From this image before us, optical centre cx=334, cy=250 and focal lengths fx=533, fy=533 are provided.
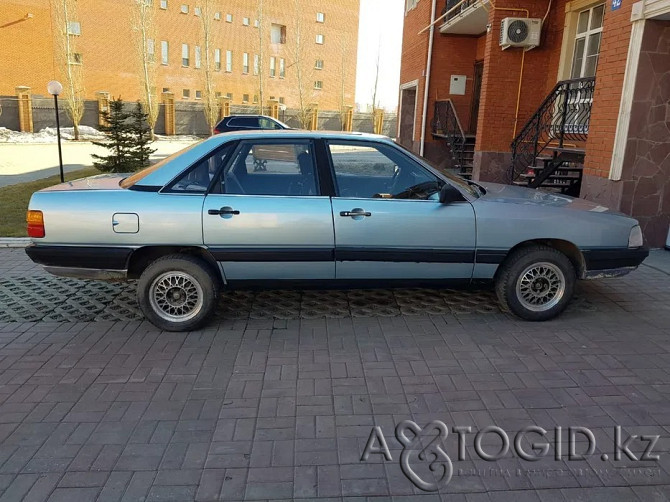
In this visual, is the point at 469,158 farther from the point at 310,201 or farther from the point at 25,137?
the point at 25,137

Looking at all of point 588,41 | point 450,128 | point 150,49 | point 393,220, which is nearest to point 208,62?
point 150,49

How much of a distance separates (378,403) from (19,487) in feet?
6.90

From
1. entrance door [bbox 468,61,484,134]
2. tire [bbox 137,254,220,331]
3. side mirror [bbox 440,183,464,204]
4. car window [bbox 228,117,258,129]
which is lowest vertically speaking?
tire [bbox 137,254,220,331]

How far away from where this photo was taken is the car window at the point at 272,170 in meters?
4.72

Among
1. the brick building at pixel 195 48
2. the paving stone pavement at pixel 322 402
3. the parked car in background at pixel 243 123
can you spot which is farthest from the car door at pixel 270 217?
the brick building at pixel 195 48

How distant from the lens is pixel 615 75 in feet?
24.9

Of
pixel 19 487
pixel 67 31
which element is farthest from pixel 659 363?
pixel 67 31

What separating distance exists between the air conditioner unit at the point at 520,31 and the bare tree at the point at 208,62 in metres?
31.7

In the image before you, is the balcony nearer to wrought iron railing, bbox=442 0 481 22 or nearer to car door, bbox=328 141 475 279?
wrought iron railing, bbox=442 0 481 22

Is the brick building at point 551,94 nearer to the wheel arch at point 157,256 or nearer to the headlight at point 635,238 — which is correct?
the headlight at point 635,238

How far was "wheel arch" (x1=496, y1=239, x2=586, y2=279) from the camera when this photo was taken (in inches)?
194

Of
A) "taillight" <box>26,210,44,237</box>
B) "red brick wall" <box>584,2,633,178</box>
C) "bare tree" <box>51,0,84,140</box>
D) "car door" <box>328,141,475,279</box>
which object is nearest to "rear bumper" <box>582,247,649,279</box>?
"car door" <box>328,141,475,279</box>

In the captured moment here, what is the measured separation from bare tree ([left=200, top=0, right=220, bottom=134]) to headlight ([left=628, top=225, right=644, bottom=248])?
126 ft

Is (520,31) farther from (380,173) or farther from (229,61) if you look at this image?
(229,61)
